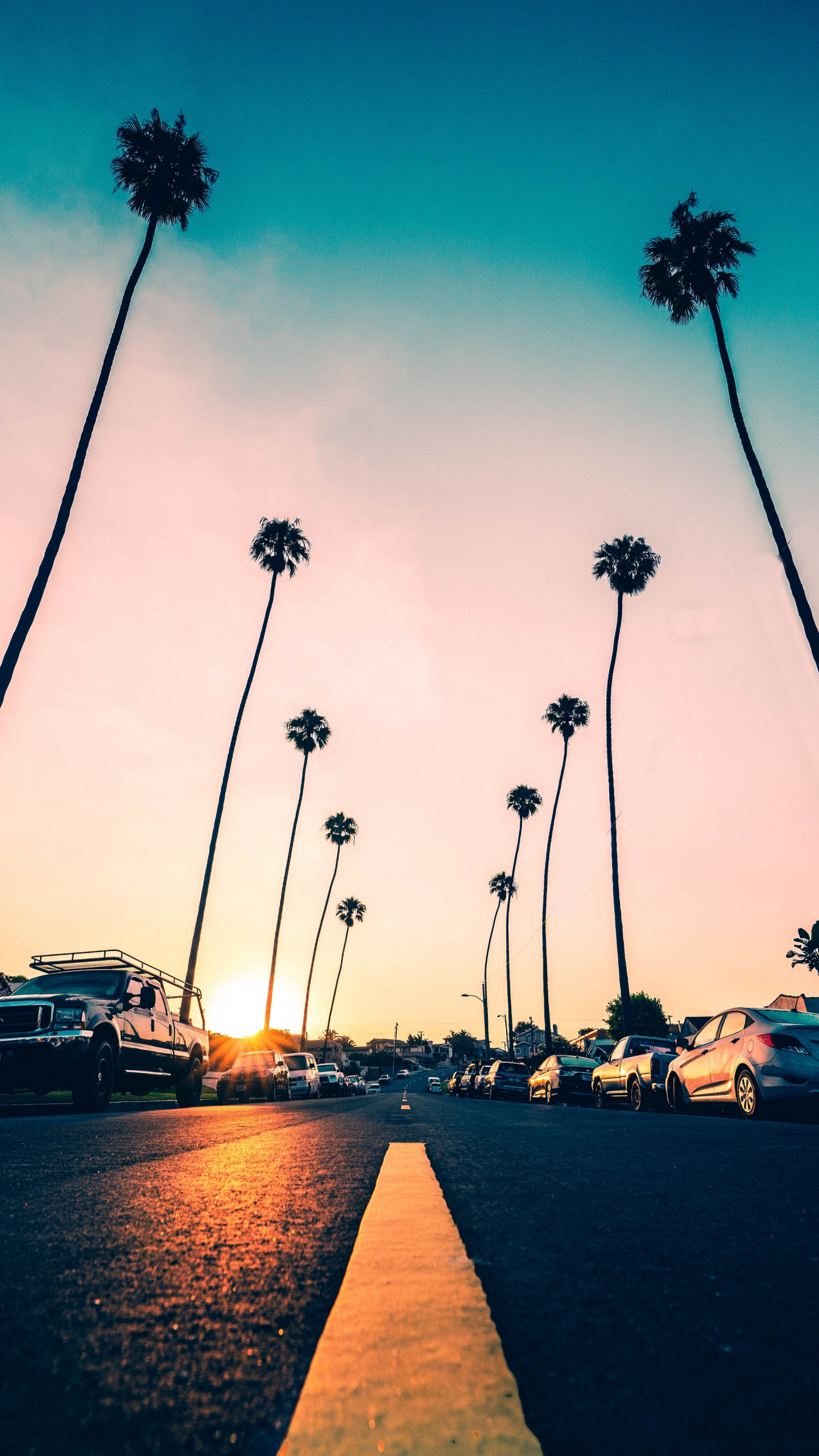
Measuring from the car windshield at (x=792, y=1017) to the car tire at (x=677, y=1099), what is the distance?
3096 millimetres

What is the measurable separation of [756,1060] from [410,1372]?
10.8 metres

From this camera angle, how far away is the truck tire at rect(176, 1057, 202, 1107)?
51.5ft

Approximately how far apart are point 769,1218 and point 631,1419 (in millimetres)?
1935

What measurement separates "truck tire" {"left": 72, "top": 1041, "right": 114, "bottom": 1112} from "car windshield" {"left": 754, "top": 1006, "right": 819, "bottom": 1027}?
387 inches

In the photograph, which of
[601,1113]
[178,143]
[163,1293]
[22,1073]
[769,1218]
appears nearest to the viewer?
[163,1293]

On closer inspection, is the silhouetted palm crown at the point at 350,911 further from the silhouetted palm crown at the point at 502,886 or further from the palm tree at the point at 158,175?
the palm tree at the point at 158,175

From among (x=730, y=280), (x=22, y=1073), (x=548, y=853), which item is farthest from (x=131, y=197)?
(x=548, y=853)

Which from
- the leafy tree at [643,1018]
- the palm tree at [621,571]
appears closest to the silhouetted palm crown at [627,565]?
the palm tree at [621,571]

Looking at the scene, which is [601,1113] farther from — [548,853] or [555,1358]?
[548,853]

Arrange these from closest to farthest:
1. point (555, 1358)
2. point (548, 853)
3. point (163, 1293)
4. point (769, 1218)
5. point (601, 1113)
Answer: point (555, 1358)
point (163, 1293)
point (769, 1218)
point (601, 1113)
point (548, 853)

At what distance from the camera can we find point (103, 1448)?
0.96m

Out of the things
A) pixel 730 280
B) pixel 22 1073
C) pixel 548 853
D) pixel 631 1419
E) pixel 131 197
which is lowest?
pixel 631 1419

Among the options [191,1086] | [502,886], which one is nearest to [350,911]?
[502,886]

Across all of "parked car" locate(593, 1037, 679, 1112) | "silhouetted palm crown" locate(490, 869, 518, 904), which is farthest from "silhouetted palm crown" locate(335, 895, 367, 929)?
"parked car" locate(593, 1037, 679, 1112)
